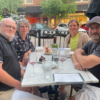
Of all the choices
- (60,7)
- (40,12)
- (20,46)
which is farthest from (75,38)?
(40,12)

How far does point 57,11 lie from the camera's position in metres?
15.8

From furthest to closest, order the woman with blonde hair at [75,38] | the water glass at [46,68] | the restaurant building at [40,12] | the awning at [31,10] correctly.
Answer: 1. the awning at [31,10]
2. the restaurant building at [40,12]
3. the woman with blonde hair at [75,38]
4. the water glass at [46,68]

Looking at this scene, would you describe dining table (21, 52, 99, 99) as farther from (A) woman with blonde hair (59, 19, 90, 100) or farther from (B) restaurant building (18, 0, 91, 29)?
(B) restaurant building (18, 0, 91, 29)

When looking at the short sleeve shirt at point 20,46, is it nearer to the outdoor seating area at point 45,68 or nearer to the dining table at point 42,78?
the outdoor seating area at point 45,68

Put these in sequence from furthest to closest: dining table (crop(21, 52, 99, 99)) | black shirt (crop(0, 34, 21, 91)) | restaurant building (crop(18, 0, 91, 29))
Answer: restaurant building (crop(18, 0, 91, 29)) < black shirt (crop(0, 34, 21, 91)) < dining table (crop(21, 52, 99, 99))

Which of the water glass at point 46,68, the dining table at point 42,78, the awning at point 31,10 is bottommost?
the dining table at point 42,78

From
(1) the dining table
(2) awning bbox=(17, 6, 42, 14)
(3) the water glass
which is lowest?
(1) the dining table

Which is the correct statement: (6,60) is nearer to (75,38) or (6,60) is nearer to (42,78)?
(42,78)

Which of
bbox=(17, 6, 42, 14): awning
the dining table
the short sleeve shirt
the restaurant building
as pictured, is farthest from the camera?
bbox=(17, 6, 42, 14): awning

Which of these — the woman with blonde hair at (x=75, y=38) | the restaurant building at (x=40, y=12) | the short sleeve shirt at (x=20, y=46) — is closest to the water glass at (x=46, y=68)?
the short sleeve shirt at (x=20, y=46)

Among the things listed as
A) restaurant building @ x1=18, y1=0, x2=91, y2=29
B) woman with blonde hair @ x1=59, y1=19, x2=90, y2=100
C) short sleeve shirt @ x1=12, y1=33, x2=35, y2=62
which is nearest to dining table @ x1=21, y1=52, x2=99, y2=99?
short sleeve shirt @ x1=12, y1=33, x2=35, y2=62

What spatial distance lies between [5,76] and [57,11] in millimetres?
15614

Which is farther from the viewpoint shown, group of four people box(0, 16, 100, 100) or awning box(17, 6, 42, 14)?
awning box(17, 6, 42, 14)

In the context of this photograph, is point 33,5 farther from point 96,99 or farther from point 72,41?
point 96,99
